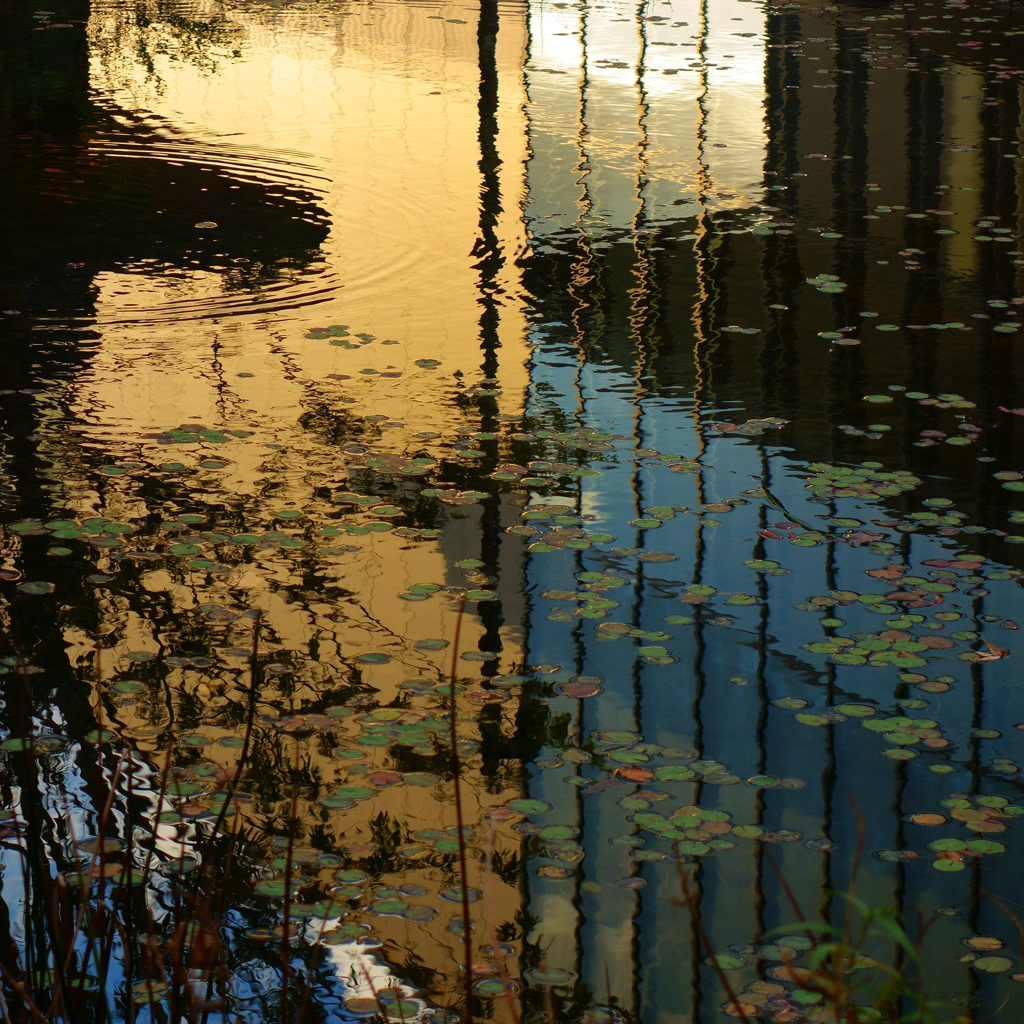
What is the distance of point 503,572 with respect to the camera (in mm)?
4582

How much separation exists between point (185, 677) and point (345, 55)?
10371 mm

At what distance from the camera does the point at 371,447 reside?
5.46 meters

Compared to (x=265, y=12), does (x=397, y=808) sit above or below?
below

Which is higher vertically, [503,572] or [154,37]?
[154,37]

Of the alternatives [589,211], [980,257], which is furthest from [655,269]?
[980,257]

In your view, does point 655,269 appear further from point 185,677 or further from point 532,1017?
point 532,1017

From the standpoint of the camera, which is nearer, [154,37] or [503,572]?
[503,572]

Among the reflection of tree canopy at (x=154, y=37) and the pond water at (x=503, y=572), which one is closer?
the pond water at (x=503, y=572)

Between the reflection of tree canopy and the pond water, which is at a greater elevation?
the reflection of tree canopy

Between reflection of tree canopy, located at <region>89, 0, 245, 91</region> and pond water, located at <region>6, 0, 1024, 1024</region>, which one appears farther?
reflection of tree canopy, located at <region>89, 0, 245, 91</region>

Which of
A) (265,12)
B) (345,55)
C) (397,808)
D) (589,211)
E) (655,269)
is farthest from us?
(265,12)

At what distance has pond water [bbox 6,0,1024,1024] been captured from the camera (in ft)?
9.56

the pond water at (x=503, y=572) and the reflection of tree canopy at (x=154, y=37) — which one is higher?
the reflection of tree canopy at (x=154, y=37)

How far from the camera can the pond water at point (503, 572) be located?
291cm
